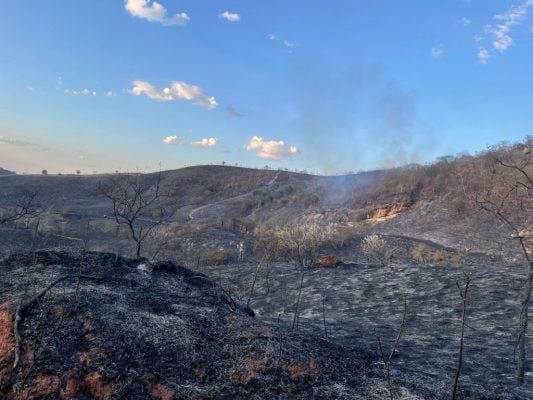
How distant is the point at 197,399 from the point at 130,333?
1214 millimetres

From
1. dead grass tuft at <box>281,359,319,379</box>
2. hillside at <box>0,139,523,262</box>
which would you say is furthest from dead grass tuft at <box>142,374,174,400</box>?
hillside at <box>0,139,523,262</box>

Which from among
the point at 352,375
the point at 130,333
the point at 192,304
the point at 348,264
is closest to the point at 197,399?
the point at 130,333

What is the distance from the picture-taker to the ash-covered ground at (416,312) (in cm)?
539

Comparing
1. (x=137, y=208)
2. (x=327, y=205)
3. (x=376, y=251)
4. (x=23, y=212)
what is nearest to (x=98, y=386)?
(x=376, y=251)

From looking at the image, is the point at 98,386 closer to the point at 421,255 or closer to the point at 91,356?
the point at 91,356

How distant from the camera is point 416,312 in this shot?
902 cm

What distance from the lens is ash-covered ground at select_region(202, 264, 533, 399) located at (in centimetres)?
539

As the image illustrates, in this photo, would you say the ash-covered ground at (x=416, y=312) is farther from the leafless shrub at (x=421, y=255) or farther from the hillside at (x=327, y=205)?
the leafless shrub at (x=421, y=255)

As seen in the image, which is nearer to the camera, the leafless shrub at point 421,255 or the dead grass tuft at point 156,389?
the dead grass tuft at point 156,389

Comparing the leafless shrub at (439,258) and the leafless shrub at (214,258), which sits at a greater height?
the leafless shrub at (439,258)

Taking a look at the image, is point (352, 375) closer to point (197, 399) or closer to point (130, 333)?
point (197, 399)

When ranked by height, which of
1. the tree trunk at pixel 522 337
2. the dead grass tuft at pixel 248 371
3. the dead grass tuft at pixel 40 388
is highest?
the tree trunk at pixel 522 337

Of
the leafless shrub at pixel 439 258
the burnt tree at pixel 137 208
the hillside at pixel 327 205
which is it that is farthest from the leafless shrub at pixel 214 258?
the leafless shrub at pixel 439 258

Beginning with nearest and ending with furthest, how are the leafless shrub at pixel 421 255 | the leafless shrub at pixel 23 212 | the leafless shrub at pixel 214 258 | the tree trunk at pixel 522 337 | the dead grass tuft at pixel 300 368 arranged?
the dead grass tuft at pixel 300 368 < the tree trunk at pixel 522 337 < the leafless shrub at pixel 23 212 < the leafless shrub at pixel 421 255 < the leafless shrub at pixel 214 258
